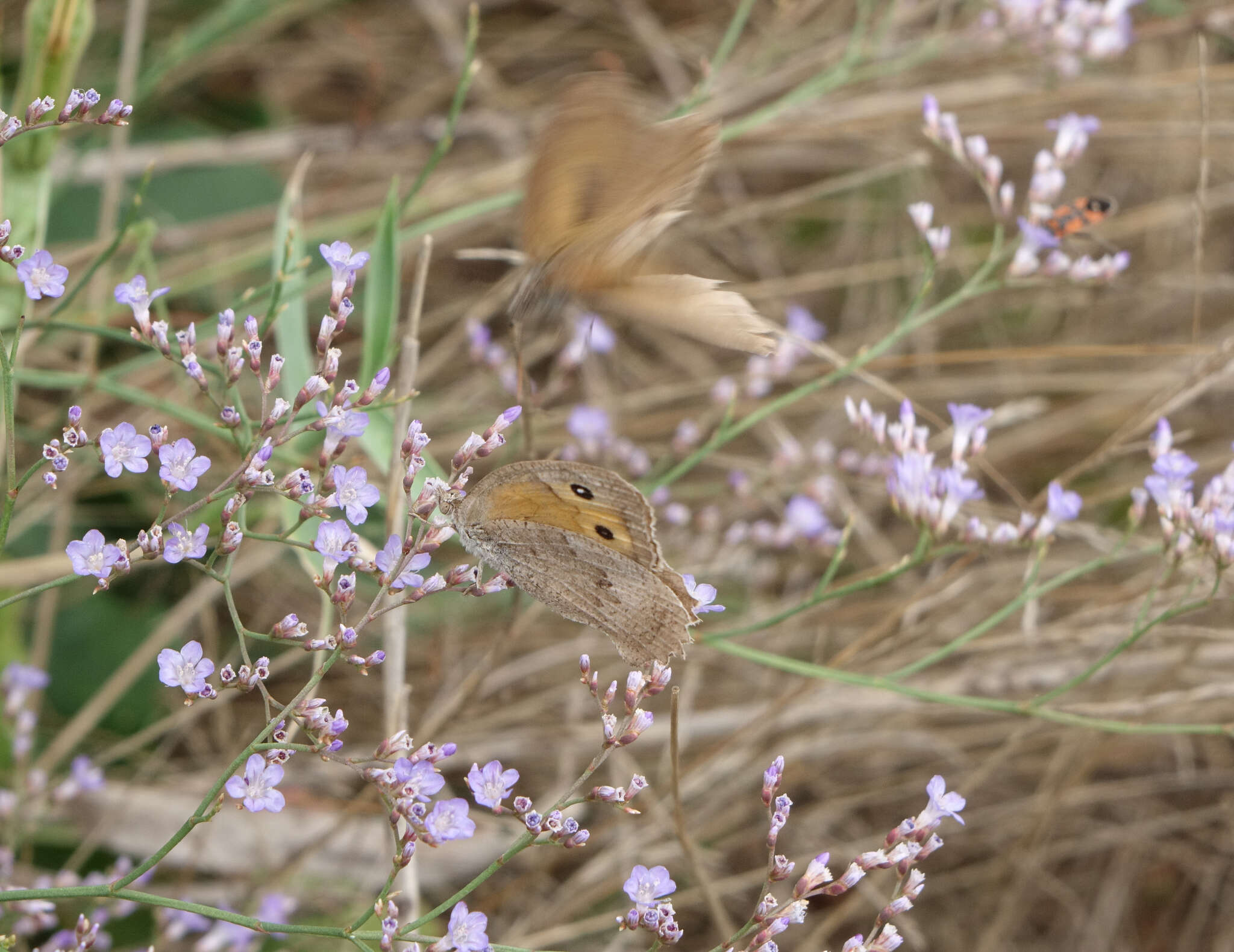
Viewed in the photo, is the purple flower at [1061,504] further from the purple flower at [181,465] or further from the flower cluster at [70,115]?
the flower cluster at [70,115]

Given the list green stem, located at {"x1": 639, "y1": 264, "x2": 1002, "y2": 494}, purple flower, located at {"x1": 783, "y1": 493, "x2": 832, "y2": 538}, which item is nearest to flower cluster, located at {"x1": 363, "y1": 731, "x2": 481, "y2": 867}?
green stem, located at {"x1": 639, "y1": 264, "x2": 1002, "y2": 494}

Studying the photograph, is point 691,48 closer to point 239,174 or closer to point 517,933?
point 239,174

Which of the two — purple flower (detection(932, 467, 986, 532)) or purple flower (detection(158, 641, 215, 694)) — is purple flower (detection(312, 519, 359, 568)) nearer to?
purple flower (detection(158, 641, 215, 694))

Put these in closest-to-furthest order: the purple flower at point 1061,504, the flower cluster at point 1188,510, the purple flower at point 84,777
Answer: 1. the flower cluster at point 1188,510
2. the purple flower at point 1061,504
3. the purple flower at point 84,777

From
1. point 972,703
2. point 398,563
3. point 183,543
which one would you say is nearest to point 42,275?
point 183,543

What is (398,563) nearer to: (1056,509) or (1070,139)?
(1056,509)

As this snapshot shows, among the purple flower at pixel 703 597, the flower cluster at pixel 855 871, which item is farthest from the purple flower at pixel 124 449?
the flower cluster at pixel 855 871
